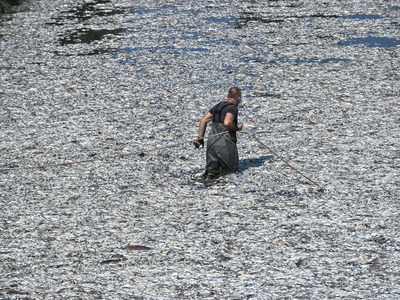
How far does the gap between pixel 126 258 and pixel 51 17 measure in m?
22.7

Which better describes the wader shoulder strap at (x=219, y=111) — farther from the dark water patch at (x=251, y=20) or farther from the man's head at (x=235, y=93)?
the dark water patch at (x=251, y=20)

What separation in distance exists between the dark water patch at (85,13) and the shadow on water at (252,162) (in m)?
17.6

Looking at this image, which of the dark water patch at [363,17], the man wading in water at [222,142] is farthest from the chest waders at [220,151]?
the dark water patch at [363,17]

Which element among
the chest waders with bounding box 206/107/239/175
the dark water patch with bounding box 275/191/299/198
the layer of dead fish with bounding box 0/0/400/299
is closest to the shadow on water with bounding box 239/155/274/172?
the layer of dead fish with bounding box 0/0/400/299

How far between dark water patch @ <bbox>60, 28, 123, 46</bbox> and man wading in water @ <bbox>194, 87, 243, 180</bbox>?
1387 cm

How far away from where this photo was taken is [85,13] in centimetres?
3027

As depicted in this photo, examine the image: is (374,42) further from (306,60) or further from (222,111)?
(222,111)

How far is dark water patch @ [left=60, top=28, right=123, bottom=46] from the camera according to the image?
25.2m

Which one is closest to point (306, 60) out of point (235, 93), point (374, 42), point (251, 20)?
point (374, 42)

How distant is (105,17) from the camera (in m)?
29.0

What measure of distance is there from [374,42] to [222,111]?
1258cm

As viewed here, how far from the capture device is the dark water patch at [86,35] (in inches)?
993

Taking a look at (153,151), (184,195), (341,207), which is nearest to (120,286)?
(184,195)

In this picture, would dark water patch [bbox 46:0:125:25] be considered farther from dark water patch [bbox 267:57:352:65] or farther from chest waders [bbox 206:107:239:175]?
chest waders [bbox 206:107:239:175]
